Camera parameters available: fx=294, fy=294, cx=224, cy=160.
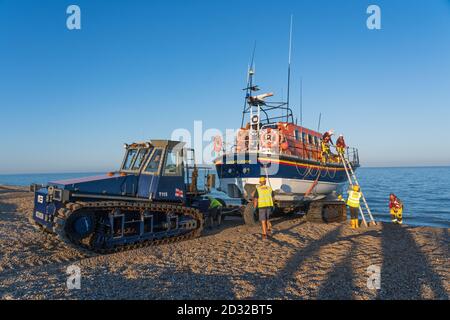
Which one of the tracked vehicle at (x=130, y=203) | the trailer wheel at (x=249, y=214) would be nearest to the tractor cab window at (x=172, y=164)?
the tracked vehicle at (x=130, y=203)

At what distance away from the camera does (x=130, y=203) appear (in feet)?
27.2

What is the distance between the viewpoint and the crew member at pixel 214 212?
1195cm

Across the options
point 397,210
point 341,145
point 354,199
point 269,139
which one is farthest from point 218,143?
point 397,210

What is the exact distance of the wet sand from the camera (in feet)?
16.7

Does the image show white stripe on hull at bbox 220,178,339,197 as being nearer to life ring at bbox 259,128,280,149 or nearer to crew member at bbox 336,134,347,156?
life ring at bbox 259,128,280,149

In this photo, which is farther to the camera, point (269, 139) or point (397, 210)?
point (397, 210)

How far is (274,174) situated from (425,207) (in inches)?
669

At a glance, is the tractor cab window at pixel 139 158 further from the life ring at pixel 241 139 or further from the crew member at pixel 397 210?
the crew member at pixel 397 210

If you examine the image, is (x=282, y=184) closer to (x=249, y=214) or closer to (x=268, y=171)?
(x=268, y=171)

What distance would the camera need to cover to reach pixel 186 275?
19.4 feet

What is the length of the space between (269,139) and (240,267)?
26.6 feet

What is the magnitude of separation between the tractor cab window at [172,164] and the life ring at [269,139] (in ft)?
16.9

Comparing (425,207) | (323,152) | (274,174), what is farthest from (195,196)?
(425,207)
